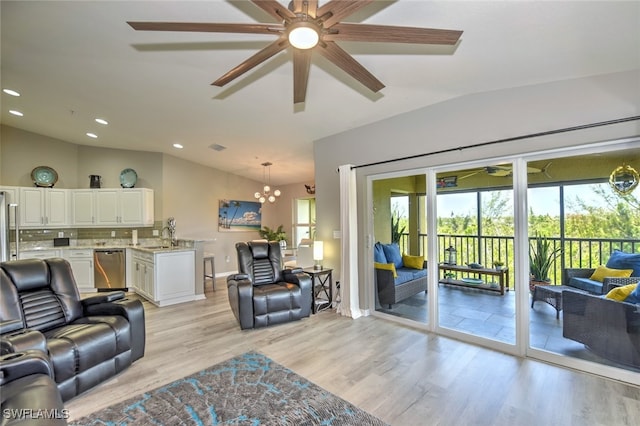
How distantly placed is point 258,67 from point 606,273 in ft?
13.0

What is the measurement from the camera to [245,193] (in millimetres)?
8336

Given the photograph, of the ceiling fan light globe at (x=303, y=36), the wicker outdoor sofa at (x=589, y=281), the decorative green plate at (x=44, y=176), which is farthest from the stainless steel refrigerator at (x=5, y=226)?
the wicker outdoor sofa at (x=589, y=281)

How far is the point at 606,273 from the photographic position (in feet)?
9.00

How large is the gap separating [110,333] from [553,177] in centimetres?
453

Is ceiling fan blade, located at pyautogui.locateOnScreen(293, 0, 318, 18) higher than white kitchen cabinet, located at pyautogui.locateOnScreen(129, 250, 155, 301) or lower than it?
higher

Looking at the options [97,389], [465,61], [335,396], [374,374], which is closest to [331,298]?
[374,374]

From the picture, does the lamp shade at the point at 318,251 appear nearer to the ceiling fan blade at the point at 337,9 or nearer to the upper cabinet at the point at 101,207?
the ceiling fan blade at the point at 337,9

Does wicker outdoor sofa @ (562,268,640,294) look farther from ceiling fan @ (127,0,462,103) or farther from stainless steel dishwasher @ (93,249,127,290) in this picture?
stainless steel dishwasher @ (93,249,127,290)

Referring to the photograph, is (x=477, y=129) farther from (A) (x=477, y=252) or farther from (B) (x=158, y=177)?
(B) (x=158, y=177)

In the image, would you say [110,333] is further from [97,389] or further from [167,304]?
[167,304]

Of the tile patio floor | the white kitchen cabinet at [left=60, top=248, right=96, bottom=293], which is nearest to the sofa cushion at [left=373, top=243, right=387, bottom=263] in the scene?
the tile patio floor

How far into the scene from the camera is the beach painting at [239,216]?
7.79 m

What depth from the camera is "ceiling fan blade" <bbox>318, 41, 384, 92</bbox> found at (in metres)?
1.73

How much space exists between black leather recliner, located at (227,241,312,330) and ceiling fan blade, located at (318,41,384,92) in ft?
9.47
